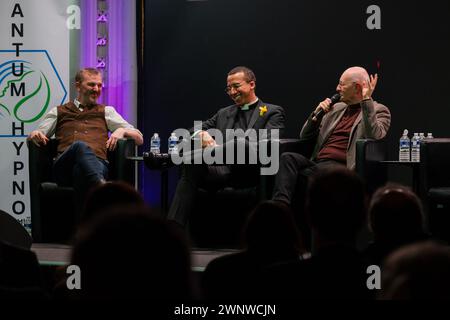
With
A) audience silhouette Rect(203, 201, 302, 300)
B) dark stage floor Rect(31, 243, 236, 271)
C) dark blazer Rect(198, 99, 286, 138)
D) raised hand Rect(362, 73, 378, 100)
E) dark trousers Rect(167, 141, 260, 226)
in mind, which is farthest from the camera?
dark blazer Rect(198, 99, 286, 138)

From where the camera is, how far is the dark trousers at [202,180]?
460 cm

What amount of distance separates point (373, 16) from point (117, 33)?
1995 mm

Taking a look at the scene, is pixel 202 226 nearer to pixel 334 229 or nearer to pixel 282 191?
pixel 282 191

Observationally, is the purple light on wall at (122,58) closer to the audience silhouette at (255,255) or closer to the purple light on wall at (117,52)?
the purple light on wall at (117,52)

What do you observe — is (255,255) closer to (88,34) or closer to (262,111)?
(262,111)

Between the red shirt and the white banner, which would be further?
the white banner

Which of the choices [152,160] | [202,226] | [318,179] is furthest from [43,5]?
[318,179]

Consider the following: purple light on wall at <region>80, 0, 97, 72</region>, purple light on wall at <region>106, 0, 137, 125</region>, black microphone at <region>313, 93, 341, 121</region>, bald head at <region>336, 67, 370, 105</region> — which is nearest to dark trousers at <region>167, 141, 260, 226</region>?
black microphone at <region>313, 93, 341, 121</region>

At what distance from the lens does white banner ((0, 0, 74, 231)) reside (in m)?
5.88

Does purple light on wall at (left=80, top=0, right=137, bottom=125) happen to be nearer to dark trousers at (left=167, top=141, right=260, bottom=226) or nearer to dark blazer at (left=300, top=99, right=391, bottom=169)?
dark trousers at (left=167, top=141, right=260, bottom=226)

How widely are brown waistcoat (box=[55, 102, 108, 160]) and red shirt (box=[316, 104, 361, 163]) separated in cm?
151

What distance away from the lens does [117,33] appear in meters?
5.95

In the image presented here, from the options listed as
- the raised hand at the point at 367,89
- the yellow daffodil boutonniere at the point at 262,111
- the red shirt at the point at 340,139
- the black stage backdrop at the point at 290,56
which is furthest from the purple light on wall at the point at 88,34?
the raised hand at the point at 367,89

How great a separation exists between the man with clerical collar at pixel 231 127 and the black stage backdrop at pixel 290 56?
1.35 ft
